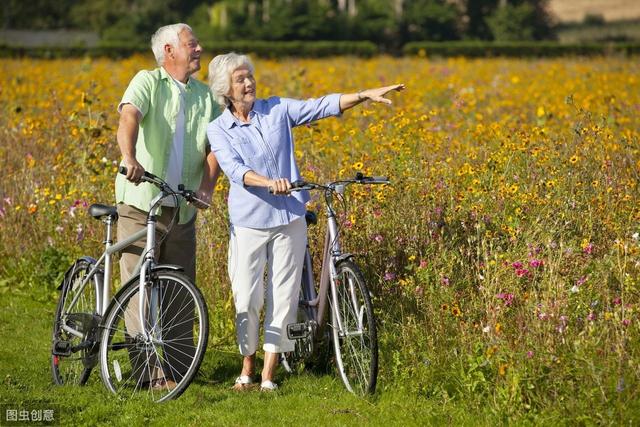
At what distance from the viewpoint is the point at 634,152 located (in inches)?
284

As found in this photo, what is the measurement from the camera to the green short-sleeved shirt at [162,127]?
5.54m

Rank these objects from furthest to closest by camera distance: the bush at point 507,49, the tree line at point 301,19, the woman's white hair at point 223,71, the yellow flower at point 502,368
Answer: the tree line at point 301,19 → the bush at point 507,49 → the woman's white hair at point 223,71 → the yellow flower at point 502,368

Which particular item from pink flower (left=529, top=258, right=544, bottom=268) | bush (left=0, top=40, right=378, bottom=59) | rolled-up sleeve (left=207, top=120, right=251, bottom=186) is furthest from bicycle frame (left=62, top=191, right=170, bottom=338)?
bush (left=0, top=40, right=378, bottom=59)

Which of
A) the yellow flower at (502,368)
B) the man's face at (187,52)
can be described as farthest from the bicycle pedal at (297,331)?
the man's face at (187,52)

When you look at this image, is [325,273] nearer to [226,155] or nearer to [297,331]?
[297,331]

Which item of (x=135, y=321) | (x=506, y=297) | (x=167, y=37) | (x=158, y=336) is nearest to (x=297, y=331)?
(x=158, y=336)

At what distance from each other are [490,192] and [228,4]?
147 feet

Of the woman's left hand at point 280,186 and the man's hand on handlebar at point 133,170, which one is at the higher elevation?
the man's hand on handlebar at point 133,170

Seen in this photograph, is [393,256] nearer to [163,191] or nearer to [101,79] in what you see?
[163,191]

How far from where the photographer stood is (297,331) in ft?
18.4

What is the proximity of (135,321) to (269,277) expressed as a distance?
72 cm

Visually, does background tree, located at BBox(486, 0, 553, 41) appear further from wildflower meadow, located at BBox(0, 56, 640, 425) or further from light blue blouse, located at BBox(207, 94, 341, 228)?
light blue blouse, located at BBox(207, 94, 341, 228)

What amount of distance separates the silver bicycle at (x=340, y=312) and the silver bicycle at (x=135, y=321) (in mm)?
602

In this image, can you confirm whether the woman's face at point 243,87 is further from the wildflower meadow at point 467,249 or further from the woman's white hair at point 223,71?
the wildflower meadow at point 467,249
